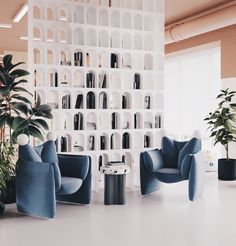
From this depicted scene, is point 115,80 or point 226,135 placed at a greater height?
point 115,80

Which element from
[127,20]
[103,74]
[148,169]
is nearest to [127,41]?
[127,20]

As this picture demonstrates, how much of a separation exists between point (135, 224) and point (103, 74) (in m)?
2.82

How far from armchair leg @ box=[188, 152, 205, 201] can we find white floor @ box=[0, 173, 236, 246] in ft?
0.39

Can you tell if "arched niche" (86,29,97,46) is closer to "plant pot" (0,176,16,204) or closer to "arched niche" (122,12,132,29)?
"arched niche" (122,12,132,29)

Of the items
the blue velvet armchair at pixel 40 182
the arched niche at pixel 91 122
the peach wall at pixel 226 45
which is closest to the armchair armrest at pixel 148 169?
the arched niche at pixel 91 122

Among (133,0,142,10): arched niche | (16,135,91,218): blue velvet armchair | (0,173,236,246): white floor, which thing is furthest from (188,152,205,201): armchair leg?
(133,0,142,10): arched niche

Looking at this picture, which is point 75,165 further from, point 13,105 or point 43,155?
point 13,105

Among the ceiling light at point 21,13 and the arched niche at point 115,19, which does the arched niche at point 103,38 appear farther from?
the ceiling light at point 21,13

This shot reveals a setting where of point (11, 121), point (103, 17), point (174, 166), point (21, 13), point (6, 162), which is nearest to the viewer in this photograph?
point (6, 162)

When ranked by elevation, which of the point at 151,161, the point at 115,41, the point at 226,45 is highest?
the point at 226,45

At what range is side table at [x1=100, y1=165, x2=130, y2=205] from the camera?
546 centimetres

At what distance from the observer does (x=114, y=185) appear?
5508 millimetres

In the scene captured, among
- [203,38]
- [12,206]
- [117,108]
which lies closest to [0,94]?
[12,206]

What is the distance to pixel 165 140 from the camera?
6.38m
